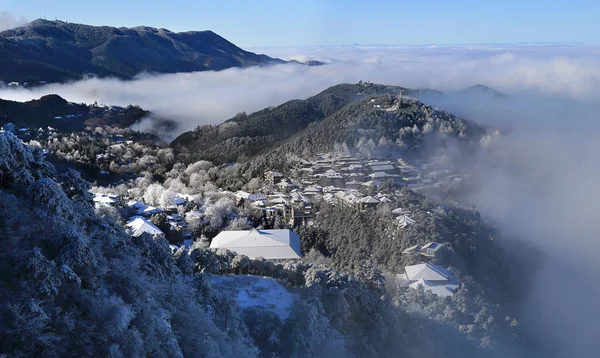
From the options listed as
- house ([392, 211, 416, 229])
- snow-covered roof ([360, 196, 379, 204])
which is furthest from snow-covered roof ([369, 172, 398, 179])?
house ([392, 211, 416, 229])

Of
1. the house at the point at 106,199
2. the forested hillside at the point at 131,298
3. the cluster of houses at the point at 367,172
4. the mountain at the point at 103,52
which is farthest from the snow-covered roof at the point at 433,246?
the mountain at the point at 103,52

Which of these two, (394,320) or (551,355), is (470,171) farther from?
(394,320)

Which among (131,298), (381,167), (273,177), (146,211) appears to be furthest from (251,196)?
(131,298)

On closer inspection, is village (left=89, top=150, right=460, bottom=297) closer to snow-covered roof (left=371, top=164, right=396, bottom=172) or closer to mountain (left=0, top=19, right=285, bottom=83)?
snow-covered roof (left=371, top=164, right=396, bottom=172)

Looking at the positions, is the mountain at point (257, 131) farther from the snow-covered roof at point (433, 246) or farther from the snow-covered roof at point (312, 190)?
the snow-covered roof at point (433, 246)

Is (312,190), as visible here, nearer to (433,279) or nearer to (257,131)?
(433,279)

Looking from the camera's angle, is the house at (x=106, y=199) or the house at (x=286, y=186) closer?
the house at (x=106, y=199)

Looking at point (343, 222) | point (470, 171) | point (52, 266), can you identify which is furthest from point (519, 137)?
point (52, 266)
